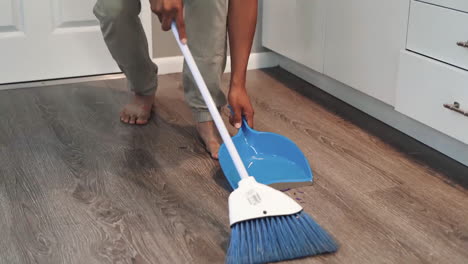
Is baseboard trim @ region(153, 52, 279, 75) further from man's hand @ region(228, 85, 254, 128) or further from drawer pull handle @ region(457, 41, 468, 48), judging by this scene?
drawer pull handle @ region(457, 41, 468, 48)

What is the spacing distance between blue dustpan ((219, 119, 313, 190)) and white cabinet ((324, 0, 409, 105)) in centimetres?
45

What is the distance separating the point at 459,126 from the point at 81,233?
95 cm

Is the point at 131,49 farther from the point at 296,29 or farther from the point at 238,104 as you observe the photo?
the point at 296,29

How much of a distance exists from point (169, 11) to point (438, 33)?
2.40 feet

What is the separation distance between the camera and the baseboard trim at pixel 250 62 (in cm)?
256

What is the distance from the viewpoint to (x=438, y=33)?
1697 mm

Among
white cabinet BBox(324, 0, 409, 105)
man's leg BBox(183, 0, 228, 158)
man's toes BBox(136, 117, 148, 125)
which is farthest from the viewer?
man's toes BBox(136, 117, 148, 125)

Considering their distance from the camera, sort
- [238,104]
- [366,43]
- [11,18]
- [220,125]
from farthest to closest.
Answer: [11,18], [366,43], [238,104], [220,125]

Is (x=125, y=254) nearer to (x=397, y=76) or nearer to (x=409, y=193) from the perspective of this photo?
(x=409, y=193)

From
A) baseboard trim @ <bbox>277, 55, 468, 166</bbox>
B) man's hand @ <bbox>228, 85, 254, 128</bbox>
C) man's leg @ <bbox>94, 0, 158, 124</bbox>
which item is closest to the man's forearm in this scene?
man's hand @ <bbox>228, 85, 254, 128</bbox>

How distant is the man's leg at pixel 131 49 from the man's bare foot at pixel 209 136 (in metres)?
0.26

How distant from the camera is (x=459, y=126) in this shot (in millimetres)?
1656

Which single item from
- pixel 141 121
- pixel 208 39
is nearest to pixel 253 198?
pixel 208 39

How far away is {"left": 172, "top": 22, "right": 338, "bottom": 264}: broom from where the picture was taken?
1.19 metres
